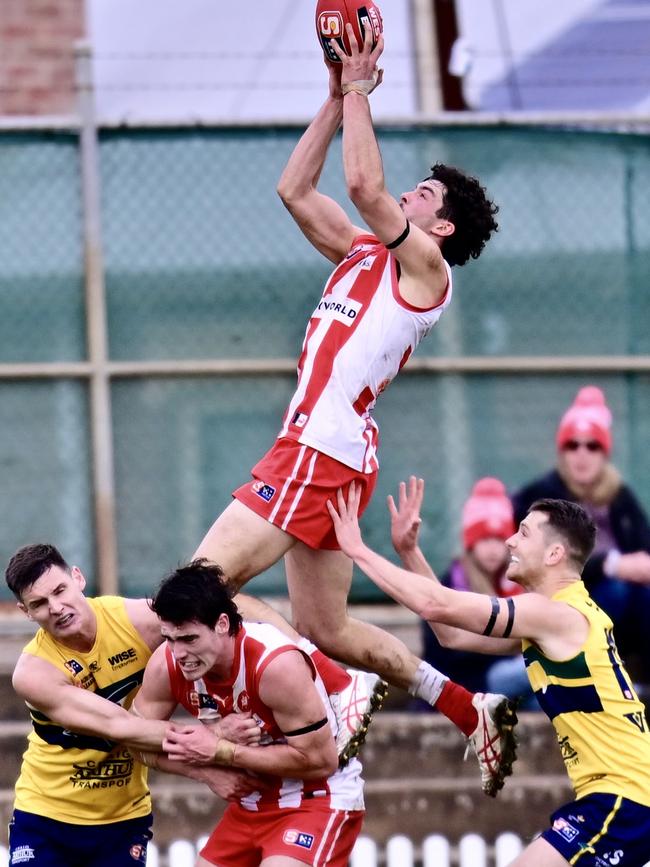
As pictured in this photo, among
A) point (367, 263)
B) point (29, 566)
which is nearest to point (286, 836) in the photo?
point (29, 566)

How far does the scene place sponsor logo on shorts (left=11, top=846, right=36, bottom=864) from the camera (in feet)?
22.7

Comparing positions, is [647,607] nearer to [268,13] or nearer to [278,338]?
[278,338]

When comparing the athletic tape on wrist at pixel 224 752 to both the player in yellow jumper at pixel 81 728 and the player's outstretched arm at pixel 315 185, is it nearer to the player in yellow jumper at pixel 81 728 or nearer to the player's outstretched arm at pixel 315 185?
the player in yellow jumper at pixel 81 728

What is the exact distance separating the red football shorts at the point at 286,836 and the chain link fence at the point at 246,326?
353cm

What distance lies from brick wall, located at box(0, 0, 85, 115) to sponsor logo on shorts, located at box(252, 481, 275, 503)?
6406 mm

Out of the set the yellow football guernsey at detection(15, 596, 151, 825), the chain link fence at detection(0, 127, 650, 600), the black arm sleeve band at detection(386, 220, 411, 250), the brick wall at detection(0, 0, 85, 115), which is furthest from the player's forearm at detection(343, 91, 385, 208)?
the brick wall at detection(0, 0, 85, 115)

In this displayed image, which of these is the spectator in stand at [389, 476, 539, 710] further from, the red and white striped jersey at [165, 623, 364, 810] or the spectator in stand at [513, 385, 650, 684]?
the red and white striped jersey at [165, 623, 364, 810]

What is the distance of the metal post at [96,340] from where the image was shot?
10219 mm

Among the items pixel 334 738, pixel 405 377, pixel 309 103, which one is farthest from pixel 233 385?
pixel 334 738

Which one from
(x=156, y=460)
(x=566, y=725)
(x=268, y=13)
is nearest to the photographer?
(x=566, y=725)

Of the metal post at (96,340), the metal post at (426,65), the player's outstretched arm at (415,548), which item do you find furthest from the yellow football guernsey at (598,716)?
the metal post at (426,65)

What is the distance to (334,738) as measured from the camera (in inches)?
266

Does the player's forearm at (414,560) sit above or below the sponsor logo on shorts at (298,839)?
above

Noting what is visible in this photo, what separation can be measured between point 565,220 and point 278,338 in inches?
77.2
